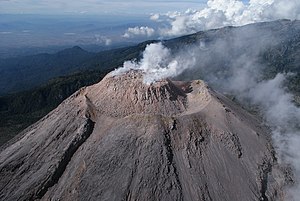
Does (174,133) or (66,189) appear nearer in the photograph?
(66,189)

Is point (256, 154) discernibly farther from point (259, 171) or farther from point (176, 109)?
point (176, 109)

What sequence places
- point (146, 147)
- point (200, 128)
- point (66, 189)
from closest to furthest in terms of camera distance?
point (66, 189), point (146, 147), point (200, 128)

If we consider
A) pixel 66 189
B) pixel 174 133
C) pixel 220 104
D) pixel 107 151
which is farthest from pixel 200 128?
pixel 66 189

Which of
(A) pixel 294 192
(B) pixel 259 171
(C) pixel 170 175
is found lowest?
(A) pixel 294 192

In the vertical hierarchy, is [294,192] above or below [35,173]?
below

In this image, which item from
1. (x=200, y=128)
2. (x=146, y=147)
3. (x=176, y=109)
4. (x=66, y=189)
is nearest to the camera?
(x=66, y=189)

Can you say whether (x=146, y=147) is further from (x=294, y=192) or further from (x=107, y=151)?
(x=294, y=192)
